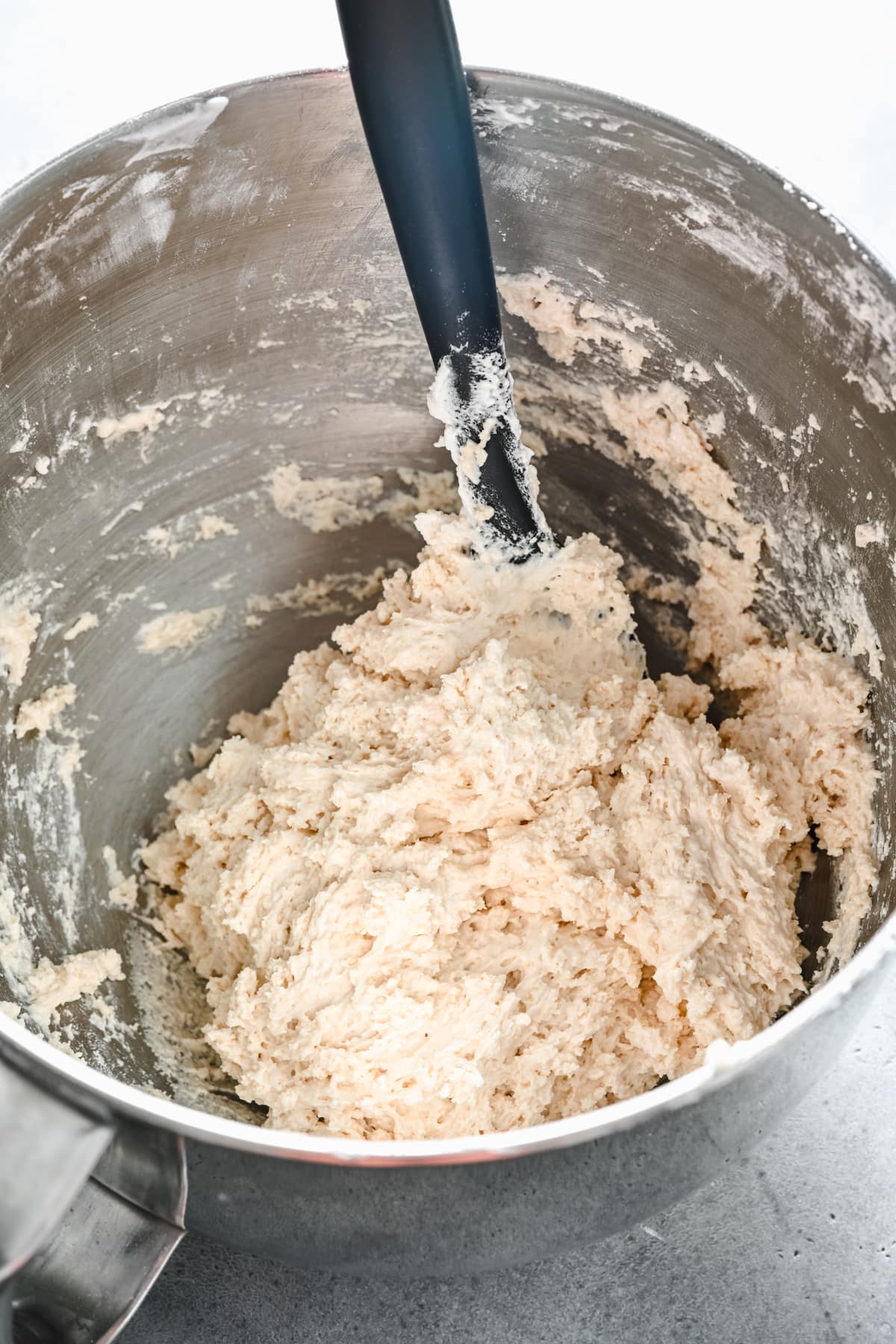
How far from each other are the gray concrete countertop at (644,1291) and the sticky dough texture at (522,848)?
0.25m

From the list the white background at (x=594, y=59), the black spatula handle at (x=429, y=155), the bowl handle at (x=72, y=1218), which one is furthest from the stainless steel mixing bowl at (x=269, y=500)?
the white background at (x=594, y=59)

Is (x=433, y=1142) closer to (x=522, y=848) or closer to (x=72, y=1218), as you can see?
(x=72, y=1218)

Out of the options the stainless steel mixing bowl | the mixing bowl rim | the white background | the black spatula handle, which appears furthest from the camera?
the white background

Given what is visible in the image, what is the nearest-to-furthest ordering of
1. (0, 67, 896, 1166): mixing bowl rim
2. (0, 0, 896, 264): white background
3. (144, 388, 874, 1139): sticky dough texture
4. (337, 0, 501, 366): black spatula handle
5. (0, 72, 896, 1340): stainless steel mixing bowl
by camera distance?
(0, 67, 896, 1166): mixing bowl rim, (0, 72, 896, 1340): stainless steel mixing bowl, (337, 0, 501, 366): black spatula handle, (144, 388, 874, 1139): sticky dough texture, (0, 0, 896, 264): white background

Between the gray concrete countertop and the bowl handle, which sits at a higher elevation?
the bowl handle

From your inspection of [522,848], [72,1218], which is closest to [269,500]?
[522,848]

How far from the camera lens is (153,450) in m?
1.60

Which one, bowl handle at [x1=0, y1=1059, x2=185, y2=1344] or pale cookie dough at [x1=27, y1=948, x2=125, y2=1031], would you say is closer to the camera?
bowl handle at [x1=0, y1=1059, x2=185, y2=1344]

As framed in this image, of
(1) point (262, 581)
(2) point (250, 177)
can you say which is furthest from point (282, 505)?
(2) point (250, 177)

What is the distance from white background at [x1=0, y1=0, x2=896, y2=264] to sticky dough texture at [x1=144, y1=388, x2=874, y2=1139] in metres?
0.84

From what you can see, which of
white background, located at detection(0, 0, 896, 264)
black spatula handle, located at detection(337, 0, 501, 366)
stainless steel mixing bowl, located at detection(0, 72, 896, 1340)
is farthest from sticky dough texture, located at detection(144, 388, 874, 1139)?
white background, located at detection(0, 0, 896, 264)

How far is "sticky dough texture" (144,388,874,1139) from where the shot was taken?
1.31m

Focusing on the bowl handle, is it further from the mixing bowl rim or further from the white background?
the white background

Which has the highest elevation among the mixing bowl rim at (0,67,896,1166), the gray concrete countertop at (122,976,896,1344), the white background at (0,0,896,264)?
the white background at (0,0,896,264)
